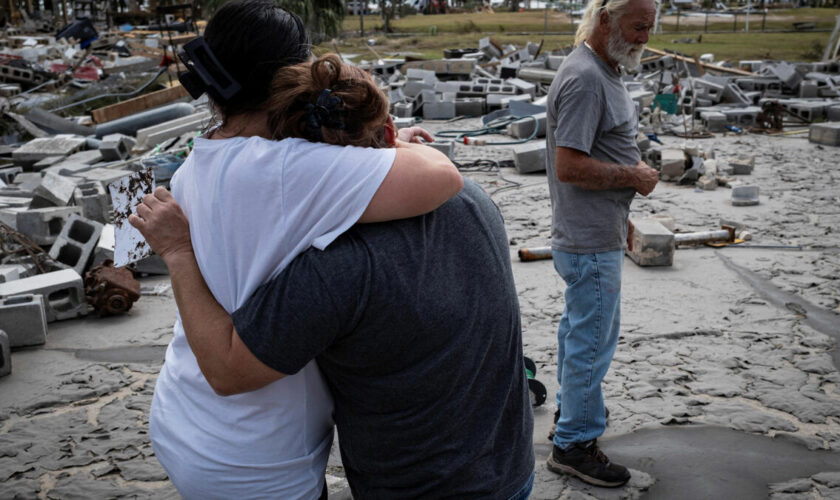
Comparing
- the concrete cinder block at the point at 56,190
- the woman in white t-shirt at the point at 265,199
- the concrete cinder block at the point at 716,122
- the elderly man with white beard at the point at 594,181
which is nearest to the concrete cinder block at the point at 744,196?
the concrete cinder block at the point at 716,122

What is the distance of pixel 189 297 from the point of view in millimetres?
1554

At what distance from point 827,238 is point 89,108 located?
702 inches

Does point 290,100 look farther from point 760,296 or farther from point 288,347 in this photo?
point 760,296

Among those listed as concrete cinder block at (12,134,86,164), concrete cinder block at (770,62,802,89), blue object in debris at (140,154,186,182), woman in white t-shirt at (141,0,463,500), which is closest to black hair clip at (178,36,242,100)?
woman in white t-shirt at (141,0,463,500)

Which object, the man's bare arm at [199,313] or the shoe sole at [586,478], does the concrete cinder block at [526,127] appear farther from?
the man's bare arm at [199,313]

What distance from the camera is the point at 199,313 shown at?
1534 mm

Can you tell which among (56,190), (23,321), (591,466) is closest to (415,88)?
(56,190)

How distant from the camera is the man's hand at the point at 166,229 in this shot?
1.61 m

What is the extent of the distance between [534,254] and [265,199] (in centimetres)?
592

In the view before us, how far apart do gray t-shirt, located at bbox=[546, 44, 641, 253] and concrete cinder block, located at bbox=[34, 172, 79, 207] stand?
7262 mm

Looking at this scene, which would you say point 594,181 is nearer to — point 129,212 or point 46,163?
point 129,212

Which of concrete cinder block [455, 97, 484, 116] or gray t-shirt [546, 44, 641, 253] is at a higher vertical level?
gray t-shirt [546, 44, 641, 253]

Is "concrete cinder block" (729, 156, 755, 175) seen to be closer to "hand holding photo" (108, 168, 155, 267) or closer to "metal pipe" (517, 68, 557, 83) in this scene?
"metal pipe" (517, 68, 557, 83)

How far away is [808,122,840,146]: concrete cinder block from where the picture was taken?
42.7 feet
